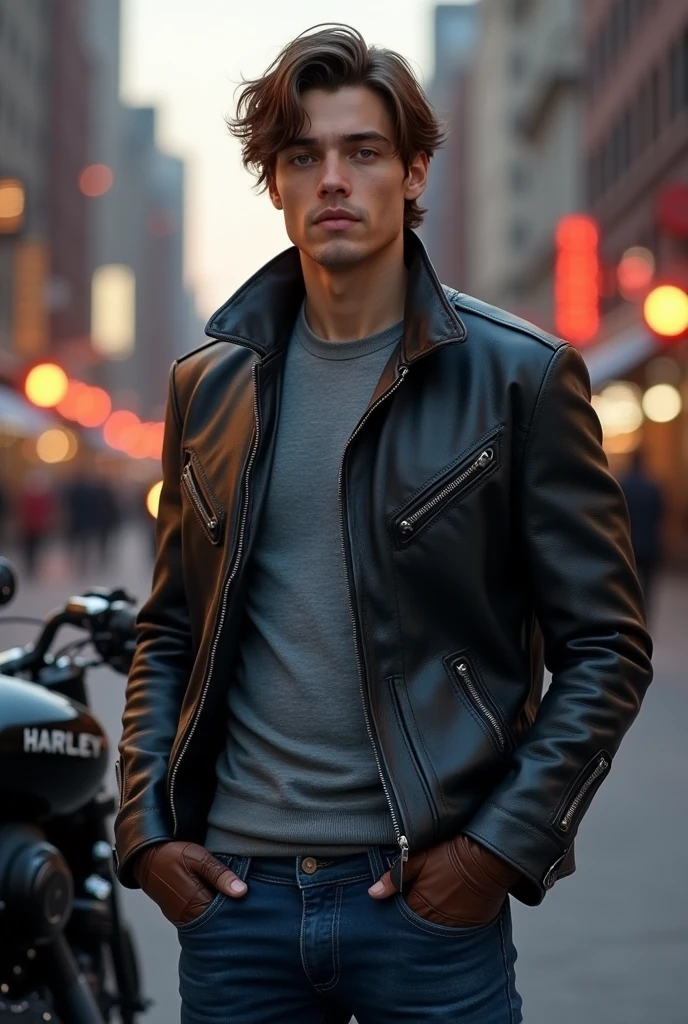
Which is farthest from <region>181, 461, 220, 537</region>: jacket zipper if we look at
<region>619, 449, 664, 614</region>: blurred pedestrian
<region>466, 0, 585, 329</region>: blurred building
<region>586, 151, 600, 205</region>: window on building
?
<region>586, 151, 600, 205</region>: window on building

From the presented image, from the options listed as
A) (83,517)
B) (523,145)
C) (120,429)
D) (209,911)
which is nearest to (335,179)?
(209,911)

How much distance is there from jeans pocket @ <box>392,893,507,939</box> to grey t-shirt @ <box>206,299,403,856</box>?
0.29ft

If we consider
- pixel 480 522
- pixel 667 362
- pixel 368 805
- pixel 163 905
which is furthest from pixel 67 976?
pixel 667 362

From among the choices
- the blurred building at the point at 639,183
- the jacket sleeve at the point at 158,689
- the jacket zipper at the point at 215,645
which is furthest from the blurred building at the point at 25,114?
the jacket zipper at the point at 215,645

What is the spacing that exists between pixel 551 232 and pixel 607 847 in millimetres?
62157

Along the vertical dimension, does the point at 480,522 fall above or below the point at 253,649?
above

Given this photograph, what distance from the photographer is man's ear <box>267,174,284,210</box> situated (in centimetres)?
270

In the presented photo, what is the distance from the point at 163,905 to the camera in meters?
2.50

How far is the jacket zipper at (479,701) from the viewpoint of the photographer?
2.40 metres

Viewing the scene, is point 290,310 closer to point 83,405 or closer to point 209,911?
point 209,911

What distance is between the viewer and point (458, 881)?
7.55 feet

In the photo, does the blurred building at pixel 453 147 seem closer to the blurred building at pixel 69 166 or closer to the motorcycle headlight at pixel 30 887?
the blurred building at pixel 69 166

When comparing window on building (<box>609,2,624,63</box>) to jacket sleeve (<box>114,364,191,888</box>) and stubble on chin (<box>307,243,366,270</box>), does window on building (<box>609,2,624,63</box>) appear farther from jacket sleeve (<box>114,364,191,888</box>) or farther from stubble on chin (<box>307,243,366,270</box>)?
stubble on chin (<box>307,243,366,270</box>)

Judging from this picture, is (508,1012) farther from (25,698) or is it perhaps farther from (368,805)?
(25,698)
